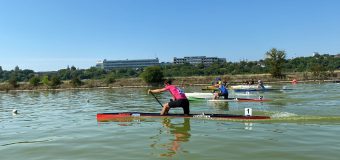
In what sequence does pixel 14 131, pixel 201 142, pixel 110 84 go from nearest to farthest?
1. pixel 201 142
2. pixel 14 131
3. pixel 110 84

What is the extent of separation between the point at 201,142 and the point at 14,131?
936 centimetres

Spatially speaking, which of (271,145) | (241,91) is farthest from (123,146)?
(241,91)

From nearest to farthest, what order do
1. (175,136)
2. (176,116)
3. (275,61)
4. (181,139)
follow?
(181,139)
(175,136)
(176,116)
(275,61)

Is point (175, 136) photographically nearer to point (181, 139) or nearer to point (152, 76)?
point (181, 139)

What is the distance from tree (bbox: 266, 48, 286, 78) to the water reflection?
236 ft

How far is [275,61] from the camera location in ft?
283

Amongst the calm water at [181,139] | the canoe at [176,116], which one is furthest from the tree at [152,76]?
the calm water at [181,139]

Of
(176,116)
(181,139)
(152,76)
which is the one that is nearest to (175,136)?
(181,139)

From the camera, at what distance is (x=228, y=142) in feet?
38.6

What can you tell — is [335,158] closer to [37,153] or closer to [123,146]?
[123,146]

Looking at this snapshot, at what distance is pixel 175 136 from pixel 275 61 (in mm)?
76799

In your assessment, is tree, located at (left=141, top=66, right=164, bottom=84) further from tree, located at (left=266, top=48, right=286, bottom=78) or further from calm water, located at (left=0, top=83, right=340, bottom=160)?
calm water, located at (left=0, top=83, right=340, bottom=160)

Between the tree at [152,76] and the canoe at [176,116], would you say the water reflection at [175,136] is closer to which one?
the canoe at [176,116]

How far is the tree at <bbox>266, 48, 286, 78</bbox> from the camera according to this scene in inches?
3366
